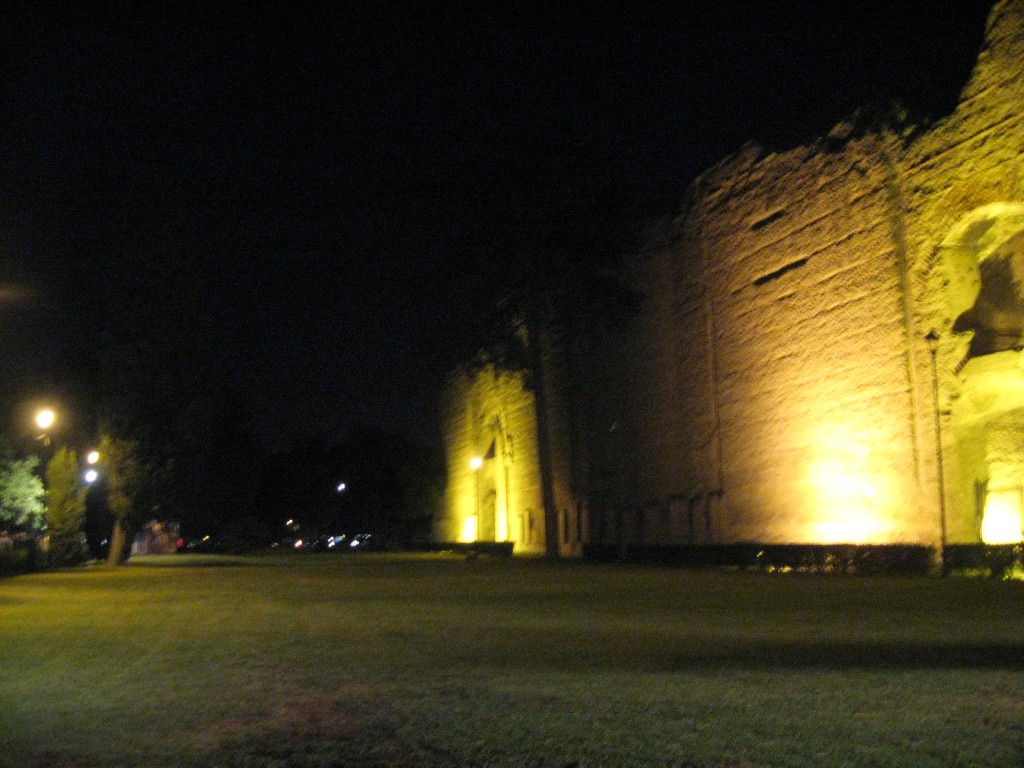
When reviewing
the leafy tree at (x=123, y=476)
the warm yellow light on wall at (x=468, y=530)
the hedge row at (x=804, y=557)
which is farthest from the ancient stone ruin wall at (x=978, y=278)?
the warm yellow light on wall at (x=468, y=530)

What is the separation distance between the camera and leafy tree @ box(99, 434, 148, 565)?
40.7m

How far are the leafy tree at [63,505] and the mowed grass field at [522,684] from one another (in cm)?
2308

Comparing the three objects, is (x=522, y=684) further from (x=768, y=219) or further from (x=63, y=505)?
(x=63, y=505)

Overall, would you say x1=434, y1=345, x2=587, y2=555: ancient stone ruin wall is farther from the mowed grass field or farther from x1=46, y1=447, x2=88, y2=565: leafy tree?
the mowed grass field

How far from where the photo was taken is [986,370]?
83.4ft

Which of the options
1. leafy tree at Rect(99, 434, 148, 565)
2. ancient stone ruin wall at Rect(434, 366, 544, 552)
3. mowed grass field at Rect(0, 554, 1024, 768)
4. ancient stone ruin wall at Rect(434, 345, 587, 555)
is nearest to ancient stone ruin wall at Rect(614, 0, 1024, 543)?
ancient stone ruin wall at Rect(434, 345, 587, 555)

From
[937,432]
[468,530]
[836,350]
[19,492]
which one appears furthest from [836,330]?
[468,530]

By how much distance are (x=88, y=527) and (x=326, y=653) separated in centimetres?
5298

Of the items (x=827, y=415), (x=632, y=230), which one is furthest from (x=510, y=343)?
(x=827, y=415)

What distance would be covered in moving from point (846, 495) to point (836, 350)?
12.7ft

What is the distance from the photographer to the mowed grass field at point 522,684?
6188mm

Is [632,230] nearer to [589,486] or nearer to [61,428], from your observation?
[589,486]

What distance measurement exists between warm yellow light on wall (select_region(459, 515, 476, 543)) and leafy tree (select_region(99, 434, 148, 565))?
23.0 meters

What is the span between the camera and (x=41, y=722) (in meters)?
7.23
